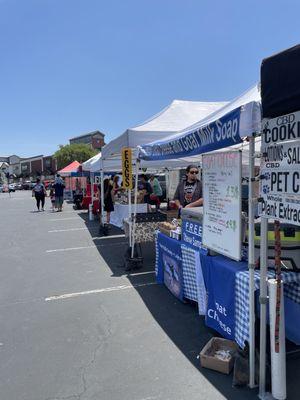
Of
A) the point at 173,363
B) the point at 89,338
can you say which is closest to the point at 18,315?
the point at 89,338

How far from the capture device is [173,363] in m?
3.55

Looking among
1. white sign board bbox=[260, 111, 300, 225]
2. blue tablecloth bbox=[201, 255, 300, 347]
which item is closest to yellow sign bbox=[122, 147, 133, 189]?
blue tablecloth bbox=[201, 255, 300, 347]

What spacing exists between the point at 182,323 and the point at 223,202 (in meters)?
1.65

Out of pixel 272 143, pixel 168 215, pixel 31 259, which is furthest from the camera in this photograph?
pixel 31 259

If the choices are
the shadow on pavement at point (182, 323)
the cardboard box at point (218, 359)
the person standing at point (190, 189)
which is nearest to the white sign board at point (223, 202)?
the cardboard box at point (218, 359)

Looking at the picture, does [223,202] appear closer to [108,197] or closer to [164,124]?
[164,124]

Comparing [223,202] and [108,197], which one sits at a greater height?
[223,202]

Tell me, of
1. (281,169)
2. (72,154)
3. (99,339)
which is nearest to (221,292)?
(99,339)

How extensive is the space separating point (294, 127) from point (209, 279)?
198cm

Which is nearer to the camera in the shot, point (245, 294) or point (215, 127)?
point (245, 294)

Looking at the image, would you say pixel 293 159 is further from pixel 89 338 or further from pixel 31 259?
pixel 31 259

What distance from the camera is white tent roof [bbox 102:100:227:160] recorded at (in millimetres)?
6953

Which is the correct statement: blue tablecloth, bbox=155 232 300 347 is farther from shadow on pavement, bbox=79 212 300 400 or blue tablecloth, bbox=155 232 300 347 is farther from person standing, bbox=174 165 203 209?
person standing, bbox=174 165 203 209

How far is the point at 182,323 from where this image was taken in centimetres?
445
